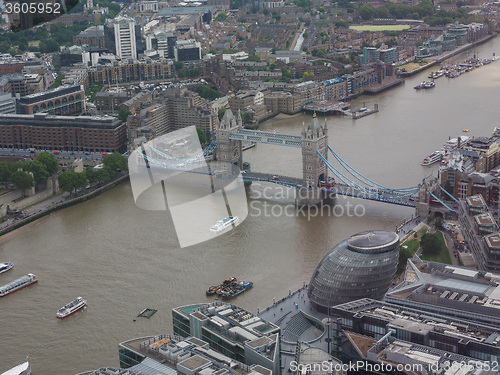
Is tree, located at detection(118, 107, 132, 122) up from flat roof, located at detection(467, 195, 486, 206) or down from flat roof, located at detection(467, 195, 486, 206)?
up

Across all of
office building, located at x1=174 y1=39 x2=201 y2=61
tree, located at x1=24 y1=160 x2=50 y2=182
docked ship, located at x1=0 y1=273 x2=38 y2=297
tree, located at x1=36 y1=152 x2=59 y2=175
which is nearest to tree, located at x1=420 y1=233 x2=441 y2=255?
docked ship, located at x1=0 y1=273 x2=38 y2=297

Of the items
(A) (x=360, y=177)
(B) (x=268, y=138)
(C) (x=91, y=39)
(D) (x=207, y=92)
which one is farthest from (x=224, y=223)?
(C) (x=91, y=39)

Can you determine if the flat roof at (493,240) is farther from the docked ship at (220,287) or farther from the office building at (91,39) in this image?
the office building at (91,39)

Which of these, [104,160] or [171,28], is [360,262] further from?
[171,28]

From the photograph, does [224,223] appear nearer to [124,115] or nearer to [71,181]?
[71,181]

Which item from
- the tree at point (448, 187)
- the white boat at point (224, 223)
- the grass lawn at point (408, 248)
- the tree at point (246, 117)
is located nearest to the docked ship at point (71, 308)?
the white boat at point (224, 223)

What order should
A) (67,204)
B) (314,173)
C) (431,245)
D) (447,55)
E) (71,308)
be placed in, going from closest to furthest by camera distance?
(71,308), (431,245), (314,173), (67,204), (447,55)

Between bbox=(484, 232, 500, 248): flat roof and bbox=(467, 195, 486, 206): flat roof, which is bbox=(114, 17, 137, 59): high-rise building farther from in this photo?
bbox=(484, 232, 500, 248): flat roof
